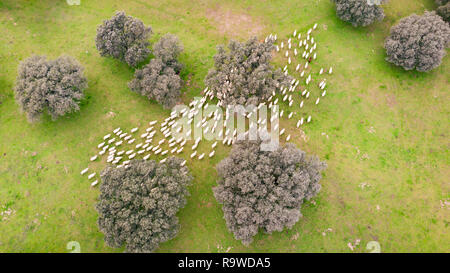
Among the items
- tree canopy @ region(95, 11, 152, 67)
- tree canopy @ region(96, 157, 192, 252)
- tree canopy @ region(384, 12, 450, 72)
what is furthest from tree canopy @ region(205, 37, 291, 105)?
tree canopy @ region(384, 12, 450, 72)

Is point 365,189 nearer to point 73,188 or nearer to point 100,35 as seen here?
point 73,188

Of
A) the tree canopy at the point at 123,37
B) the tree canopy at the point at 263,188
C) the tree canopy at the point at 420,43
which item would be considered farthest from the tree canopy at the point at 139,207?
the tree canopy at the point at 420,43

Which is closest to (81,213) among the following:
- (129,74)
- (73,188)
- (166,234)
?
(73,188)

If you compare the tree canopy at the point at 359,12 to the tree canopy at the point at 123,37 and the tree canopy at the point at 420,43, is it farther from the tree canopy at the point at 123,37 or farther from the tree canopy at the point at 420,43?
the tree canopy at the point at 123,37

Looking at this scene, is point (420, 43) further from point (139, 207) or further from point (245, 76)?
point (139, 207)

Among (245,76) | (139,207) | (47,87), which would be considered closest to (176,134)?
(139,207)

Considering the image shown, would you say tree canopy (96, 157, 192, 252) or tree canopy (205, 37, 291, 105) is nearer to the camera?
tree canopy (96, 157, 192, 252)

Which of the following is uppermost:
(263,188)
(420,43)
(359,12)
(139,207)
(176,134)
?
(359,12)

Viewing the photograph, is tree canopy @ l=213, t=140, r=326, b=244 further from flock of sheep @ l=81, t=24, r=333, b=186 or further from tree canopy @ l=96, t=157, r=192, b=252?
flock of sheep @ l=81, t=24, r=333, b=186
